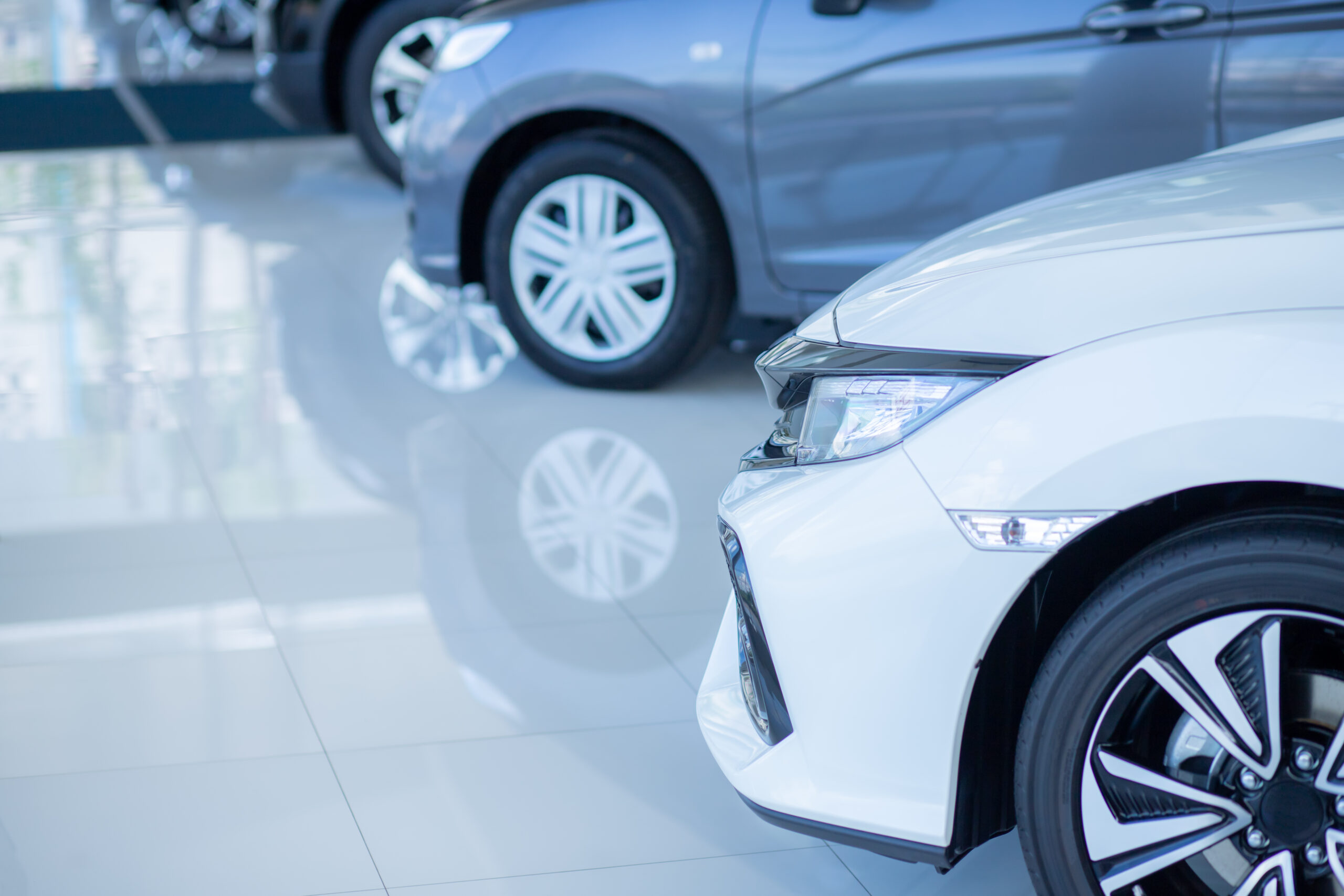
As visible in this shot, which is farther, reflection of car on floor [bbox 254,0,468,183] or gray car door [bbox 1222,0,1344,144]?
reflection of car on floor [bbox 254,0,468,183]

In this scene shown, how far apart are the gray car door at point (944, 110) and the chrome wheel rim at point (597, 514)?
67 cm

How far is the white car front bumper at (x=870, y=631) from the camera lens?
1.48 m

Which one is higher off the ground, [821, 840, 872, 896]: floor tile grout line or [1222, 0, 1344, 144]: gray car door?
[1222, 0, 1344, 144]: gray car door

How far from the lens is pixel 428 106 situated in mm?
3938

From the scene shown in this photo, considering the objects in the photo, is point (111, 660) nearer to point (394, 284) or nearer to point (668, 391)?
point (668, 391)

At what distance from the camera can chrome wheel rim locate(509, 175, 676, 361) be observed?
3.79 metres

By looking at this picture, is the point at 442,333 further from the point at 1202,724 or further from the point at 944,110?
the point at 1202,724

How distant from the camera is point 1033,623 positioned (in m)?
1.57

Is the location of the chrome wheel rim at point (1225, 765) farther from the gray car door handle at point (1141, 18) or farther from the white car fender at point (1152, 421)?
the gray car door handle at point (1141, 18)

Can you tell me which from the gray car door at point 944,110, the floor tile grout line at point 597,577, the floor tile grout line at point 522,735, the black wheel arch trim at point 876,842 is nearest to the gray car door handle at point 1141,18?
the gray car door at point 944,110

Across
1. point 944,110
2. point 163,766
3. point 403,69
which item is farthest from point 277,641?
point 403,69

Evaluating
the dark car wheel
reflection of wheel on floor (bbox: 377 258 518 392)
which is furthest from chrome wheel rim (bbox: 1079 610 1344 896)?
the dark car wheel

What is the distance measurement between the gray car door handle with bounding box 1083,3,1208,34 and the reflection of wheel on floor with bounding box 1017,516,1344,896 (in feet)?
6.78

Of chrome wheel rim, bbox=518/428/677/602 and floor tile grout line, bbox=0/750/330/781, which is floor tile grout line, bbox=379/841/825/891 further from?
chrome wheel rim, bbox=518/428/677/602
